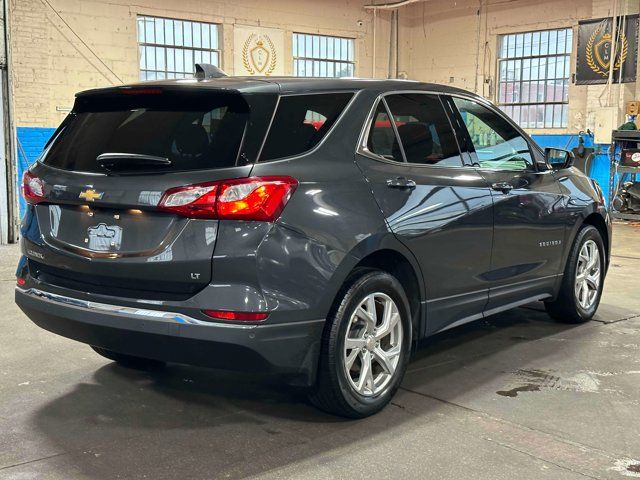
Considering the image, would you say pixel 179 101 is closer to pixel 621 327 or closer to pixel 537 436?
pixel 537 436

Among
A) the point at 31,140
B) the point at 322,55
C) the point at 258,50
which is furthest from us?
the point at 322,55

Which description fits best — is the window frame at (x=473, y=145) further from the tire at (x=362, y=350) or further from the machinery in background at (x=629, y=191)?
the machinery in background at (x=629, y=191)

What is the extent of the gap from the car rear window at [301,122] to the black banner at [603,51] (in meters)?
12.2

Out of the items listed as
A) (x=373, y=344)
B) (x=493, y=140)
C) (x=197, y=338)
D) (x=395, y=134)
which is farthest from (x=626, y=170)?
(x=197, y=338)

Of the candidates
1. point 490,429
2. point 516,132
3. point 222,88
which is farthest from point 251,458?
point 516,132

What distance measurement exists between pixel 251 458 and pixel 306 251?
87 cm

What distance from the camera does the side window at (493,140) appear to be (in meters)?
4.18

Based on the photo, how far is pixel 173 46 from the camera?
14719mm

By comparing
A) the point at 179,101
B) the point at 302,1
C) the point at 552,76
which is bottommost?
the point at 179,101

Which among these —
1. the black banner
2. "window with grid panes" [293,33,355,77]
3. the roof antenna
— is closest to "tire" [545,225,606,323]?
the roof antenna

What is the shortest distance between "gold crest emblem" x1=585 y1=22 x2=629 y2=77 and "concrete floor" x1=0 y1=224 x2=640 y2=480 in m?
10.8

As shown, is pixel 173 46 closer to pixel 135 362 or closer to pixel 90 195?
pixel 135 362

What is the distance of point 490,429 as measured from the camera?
3266mm

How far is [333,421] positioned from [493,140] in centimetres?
212
